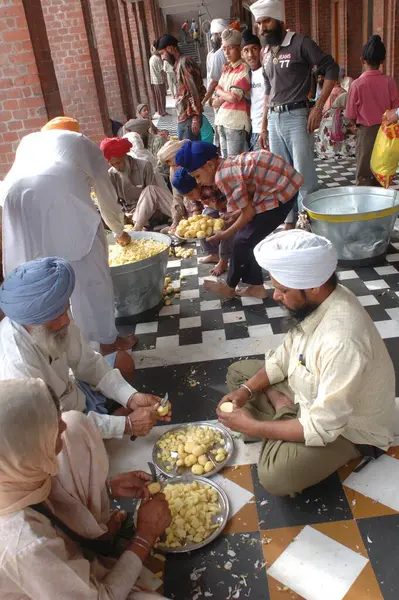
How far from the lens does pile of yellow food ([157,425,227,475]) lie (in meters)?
2.19

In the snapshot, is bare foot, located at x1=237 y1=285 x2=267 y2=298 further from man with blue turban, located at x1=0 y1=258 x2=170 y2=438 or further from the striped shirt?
the striped shirt

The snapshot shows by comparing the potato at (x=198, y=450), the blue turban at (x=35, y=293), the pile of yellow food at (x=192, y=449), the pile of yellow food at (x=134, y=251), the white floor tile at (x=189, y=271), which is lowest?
the white floor tile at (x=189, y=271)

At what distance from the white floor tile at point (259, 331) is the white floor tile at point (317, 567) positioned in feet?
5.18

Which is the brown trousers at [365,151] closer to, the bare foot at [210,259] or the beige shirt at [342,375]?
the bare foot at [210,259]

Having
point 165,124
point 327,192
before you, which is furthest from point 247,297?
point 165,124

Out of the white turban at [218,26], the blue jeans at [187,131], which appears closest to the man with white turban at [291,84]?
the blue jeans at [187,131]

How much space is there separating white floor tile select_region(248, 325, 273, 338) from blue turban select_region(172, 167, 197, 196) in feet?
3.43

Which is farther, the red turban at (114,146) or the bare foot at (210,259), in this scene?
the bare foot at (210,259)

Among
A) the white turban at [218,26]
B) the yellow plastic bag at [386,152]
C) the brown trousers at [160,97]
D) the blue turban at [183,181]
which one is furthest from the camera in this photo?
the brown trousers at [160,97]

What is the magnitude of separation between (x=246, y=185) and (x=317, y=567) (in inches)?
91.6

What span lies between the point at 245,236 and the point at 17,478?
2.62m

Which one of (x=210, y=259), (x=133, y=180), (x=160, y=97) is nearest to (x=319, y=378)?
(x=210, y=259)

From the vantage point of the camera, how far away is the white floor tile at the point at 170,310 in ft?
12.5

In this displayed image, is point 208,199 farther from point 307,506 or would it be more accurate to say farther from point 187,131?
point 187,131
